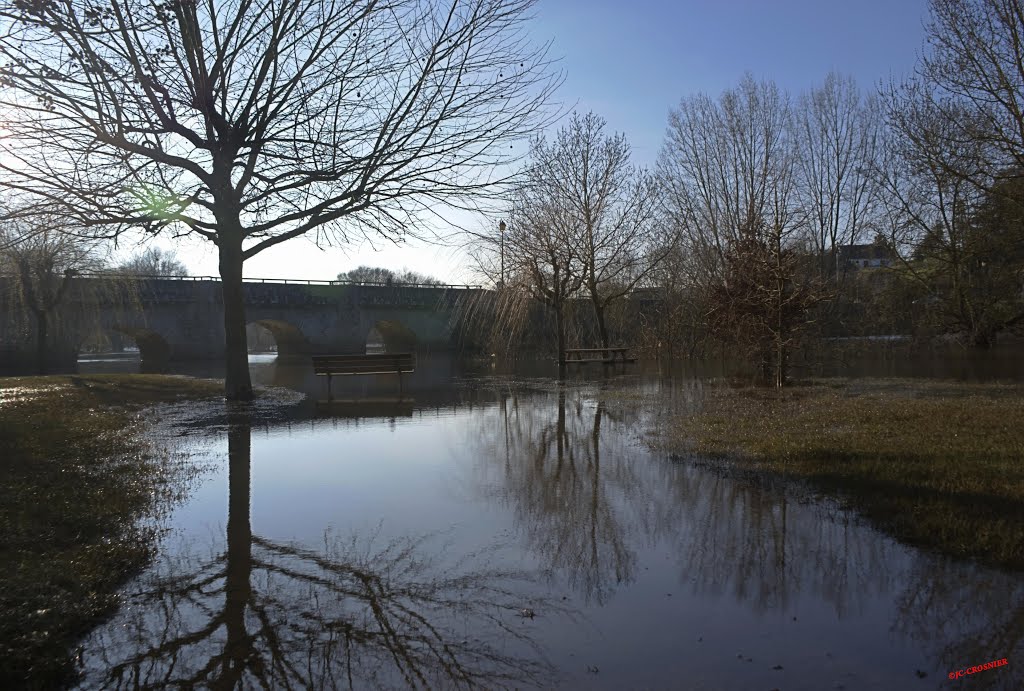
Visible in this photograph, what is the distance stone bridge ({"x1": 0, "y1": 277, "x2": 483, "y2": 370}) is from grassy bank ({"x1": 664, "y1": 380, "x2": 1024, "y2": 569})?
26050mm

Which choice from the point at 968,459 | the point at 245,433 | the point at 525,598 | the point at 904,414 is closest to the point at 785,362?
the point at 904,414

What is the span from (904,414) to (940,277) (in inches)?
829

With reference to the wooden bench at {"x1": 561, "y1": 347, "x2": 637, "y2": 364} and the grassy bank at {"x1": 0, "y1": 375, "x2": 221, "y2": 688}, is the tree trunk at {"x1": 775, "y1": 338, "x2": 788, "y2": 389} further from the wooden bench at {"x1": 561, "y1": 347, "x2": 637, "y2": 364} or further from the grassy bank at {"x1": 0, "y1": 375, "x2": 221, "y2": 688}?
the grassy bank at {"x1": 0, "y1": 375, "x2": 221, "y2": 688}

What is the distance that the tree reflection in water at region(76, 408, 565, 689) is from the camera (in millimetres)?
3600

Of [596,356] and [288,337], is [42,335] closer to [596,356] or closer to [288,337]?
[596,356]

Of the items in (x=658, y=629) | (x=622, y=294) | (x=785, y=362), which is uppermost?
(x=622, y=294)

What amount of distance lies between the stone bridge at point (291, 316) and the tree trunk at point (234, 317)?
20.5 metres

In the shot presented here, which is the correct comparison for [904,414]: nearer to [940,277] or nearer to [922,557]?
[922,557]

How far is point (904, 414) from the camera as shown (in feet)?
34.3

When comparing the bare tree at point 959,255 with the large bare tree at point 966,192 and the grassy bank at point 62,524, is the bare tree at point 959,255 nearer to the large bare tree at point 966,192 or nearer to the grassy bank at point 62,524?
the large bare tree at point 966,192

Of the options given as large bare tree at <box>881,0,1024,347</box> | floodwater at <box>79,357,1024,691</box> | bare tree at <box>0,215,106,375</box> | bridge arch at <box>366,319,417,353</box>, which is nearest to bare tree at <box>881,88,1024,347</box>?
large bare tree at <box>881,0,1024,347</box>

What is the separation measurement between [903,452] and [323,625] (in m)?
6.03

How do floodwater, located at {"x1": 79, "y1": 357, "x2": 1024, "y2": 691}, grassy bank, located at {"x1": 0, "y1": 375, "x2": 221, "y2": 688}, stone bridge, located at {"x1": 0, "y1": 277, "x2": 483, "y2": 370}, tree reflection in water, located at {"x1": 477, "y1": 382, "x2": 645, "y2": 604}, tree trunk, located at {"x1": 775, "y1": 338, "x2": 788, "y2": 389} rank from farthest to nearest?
1. stone bridge, located at {"x1": 0, "y1": 277, "x2": 483, "y2": 370}
2. tree trunk, located at {"x1": 775, "y1": 338, "x2": 788, "y2": 389}
3. tree reflection in water, located at {"x1": 477, "y1": 382, "x2": 645, "y2": 604}
4. grassy bank, located at {"x1": 0, "y1": 375, "x2": 221, "y2": 688}
5. floodwater, located at {"x1": 79, "y1": 357, "x2": 1024, "y2": 691}

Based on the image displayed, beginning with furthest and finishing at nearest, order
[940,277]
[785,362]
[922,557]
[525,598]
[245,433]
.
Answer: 1. [940,277]
2. [785,362]
3. [245,433]
4. [922,557]
5. [525,598]
